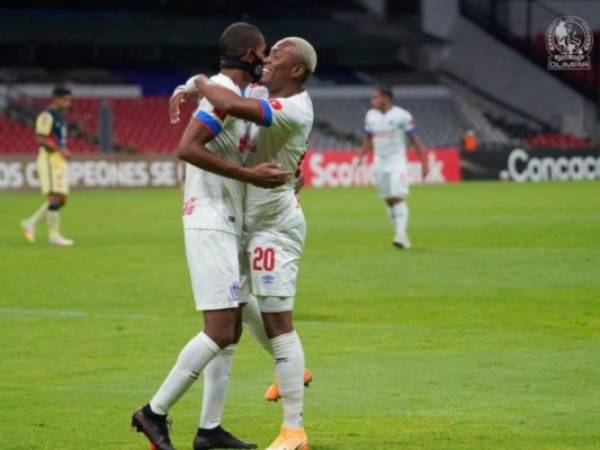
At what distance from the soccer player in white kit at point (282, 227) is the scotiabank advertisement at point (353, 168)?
37.9 meters

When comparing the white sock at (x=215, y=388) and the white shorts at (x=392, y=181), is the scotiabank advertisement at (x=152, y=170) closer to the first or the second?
the white shorts at (x=392, y=181)

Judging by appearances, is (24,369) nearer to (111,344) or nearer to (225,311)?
(111,344)

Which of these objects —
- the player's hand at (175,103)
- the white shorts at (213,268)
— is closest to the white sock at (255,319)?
the white shorts at (213,268)

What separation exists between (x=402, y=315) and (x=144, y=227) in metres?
14.1

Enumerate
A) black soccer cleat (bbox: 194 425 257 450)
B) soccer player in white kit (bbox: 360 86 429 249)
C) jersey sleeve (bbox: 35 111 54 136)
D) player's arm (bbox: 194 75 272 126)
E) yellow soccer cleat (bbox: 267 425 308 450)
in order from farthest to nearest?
soccer player in white kit (bbox: 360 86 429 249) → jersey sleeve (bbox: 35 111 54 136) → black soccer cleat (bbox: 194 425 257 450) → yellow soccer cleat (bbox: 267 425 308 450) → player's arm (bbox: 194 75 272 126)

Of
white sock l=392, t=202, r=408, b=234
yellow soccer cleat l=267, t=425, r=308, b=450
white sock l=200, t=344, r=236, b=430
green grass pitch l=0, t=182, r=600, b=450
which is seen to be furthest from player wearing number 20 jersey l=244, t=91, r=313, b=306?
white sock l=392, t=202, r=408, b=234

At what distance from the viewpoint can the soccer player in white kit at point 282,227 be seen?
8.14 meters

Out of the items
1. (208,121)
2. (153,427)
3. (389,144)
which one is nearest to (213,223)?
(208,121)

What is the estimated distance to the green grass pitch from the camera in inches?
349

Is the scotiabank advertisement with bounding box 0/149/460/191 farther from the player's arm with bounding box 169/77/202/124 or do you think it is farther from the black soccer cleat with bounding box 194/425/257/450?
the black soccer cleat with bounding box 194/425/257/450

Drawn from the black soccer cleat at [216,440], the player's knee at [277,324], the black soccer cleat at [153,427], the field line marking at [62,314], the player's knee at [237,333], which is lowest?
the field line marking at [62,314]

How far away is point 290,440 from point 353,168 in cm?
3992

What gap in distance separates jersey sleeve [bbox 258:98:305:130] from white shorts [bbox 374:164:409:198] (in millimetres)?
15647

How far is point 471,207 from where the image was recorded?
3409 centimetres
